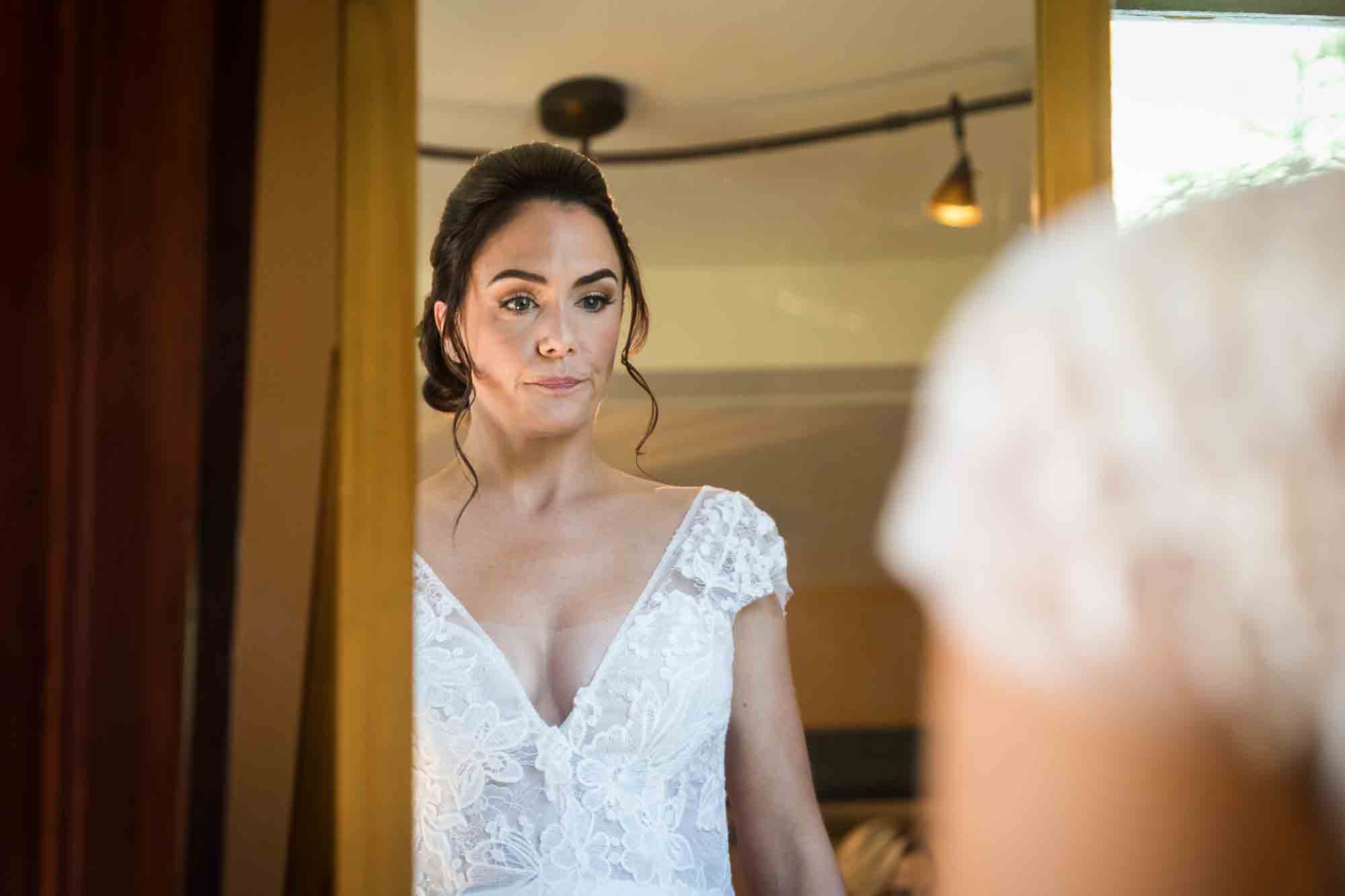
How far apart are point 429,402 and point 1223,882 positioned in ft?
1.78

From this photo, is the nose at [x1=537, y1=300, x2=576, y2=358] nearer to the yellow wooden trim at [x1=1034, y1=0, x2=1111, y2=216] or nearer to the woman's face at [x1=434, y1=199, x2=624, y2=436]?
the woman's face at [x1=434, y1=199, x2=624, y2=436]

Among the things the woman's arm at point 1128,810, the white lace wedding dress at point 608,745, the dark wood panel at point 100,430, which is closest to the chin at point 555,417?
the white lace wedding dress at point 608,745

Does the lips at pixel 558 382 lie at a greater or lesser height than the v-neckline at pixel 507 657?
greater

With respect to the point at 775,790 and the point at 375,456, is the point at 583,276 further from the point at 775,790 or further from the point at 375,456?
the point at 775,790

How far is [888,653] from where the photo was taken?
814 mm

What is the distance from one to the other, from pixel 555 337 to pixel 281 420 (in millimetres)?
187

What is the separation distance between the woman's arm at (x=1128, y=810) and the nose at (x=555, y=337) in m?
0.37

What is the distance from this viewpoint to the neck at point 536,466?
81 cm

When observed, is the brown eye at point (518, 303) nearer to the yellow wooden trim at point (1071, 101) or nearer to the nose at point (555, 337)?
the nose at point (555, 337)

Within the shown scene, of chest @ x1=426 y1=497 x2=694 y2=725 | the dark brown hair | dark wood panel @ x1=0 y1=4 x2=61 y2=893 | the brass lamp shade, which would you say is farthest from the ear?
the brass lamp shade

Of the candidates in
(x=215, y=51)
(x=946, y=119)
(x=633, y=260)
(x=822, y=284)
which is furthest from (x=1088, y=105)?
(x=215, y=51)

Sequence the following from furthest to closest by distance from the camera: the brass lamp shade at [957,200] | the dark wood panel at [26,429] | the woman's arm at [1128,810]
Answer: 1. the brass lamp shade at [957,200]
2. the dark wood panel at [26,429]
3. the woman's arm at [1128,810]

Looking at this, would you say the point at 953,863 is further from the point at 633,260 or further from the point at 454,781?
the point at 633,260

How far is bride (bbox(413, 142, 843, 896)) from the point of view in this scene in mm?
791
